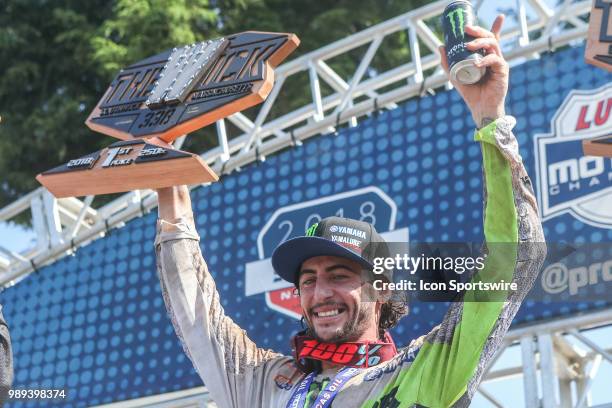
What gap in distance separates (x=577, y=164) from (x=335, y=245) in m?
3.90

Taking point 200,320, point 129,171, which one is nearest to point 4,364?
point 200,320

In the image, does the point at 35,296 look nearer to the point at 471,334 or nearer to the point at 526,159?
the point at 526,159

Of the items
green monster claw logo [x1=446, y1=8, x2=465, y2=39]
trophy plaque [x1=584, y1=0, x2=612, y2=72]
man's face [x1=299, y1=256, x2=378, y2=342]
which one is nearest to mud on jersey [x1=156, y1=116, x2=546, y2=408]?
man's face [x1=299, y1=256, x2=378, y2=342]

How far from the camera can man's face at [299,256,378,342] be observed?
363 cm

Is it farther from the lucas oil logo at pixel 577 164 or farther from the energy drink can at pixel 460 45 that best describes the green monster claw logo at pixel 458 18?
the lucas oil logo at pixel 577 164

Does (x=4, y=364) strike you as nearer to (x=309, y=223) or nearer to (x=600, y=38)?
(x=600, y=38)

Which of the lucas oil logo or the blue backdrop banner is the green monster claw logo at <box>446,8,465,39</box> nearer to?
the blue backdrop banner

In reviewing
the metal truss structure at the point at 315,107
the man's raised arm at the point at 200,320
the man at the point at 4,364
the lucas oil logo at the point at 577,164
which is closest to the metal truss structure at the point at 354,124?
the metal truss structure at the point at 315,107

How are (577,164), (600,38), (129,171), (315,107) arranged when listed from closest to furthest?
Result: 1. (129,171)
2. (600,38)
3. (577,164)
4. (315,107)

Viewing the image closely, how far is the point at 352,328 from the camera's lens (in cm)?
363

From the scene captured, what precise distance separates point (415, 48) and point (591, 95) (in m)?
1.36

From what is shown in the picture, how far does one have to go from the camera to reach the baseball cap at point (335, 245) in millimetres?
3648

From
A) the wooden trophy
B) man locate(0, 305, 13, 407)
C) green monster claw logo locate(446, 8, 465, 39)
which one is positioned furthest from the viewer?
the wooden trophy

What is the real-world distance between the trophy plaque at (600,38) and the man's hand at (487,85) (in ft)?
3.12
